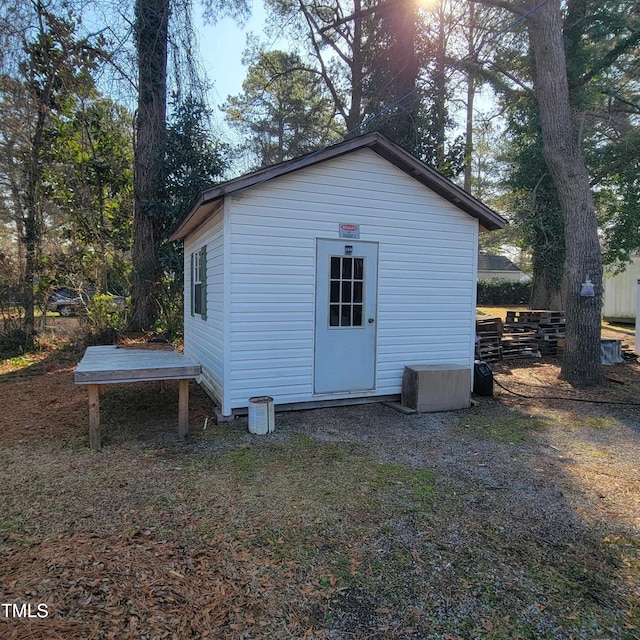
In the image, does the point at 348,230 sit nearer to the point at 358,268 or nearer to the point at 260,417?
the point at 358,268

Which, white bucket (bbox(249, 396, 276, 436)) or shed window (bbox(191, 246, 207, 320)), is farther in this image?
shed window (bbox(191, 246, 207, 320))

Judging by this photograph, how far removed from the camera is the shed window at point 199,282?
6.54 meters

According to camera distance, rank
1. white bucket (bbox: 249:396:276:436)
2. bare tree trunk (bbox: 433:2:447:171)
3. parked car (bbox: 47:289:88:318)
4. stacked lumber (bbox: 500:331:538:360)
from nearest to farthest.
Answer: white bucket (bbox: 249:396:276:436), stacked lumber (bbox: 500:331:538:360), parked car (bbox: 47:289:88:318), bare tree trunk (bbox: 433:2:447:171)

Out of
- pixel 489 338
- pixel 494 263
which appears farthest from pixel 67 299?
pixel 494 263

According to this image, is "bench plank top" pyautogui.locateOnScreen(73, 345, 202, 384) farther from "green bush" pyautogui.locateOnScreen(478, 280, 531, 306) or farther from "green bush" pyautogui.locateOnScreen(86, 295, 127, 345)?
"green bush" pyautogui.locateOnScreen(478, 280, 531, 306)

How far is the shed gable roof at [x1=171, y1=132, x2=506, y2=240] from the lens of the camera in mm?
5109

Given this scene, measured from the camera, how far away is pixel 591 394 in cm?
699

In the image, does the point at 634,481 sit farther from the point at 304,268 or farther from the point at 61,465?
the point at 61,465

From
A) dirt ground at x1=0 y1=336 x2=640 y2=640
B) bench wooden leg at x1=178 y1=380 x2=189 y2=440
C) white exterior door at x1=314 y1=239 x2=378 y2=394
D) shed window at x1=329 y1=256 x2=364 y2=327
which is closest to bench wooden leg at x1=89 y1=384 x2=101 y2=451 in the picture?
dirt ground at x1=0 y1=336 x2=640 y2=640

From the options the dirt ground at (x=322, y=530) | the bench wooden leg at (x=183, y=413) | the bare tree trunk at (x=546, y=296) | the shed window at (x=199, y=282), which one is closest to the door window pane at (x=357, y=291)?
the dirt ground at (x=322, y=530)

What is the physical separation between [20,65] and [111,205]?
10.8 feet

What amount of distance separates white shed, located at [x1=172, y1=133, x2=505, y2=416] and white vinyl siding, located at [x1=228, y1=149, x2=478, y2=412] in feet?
0.05

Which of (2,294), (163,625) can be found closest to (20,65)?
(2,294)

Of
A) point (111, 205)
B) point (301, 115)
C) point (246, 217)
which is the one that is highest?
point (301, 115)
